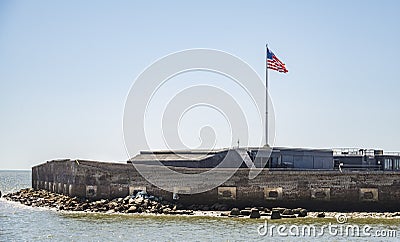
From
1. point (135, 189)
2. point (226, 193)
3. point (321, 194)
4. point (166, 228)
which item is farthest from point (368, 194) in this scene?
point (135, 189)

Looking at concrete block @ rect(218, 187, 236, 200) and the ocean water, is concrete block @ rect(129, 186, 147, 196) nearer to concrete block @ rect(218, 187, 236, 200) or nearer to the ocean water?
the ocean water

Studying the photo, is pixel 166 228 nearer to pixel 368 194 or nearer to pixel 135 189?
pixel 135 189

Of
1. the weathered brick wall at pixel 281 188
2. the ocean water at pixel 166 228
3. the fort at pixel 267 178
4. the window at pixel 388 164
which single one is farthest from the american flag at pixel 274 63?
the ocean water at pixel 166 228

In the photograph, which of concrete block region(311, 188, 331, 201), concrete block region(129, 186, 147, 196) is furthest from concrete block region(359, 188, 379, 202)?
concrete block region(129, 186, 147, 196)

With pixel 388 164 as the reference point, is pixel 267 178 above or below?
below

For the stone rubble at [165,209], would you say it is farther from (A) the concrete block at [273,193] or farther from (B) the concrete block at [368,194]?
(B) the concrete block at [368,194]

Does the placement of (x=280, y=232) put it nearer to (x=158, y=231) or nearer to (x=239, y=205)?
(x=158, y=231)

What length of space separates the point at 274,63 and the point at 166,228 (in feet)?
48.9

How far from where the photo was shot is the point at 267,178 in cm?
3809

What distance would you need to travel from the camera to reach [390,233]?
29.2 m

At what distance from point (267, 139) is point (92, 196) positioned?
1110 centimetres

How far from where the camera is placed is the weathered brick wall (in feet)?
121

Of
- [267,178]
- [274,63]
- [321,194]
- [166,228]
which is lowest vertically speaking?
[166,228]

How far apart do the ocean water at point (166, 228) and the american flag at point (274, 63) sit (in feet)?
36.0
